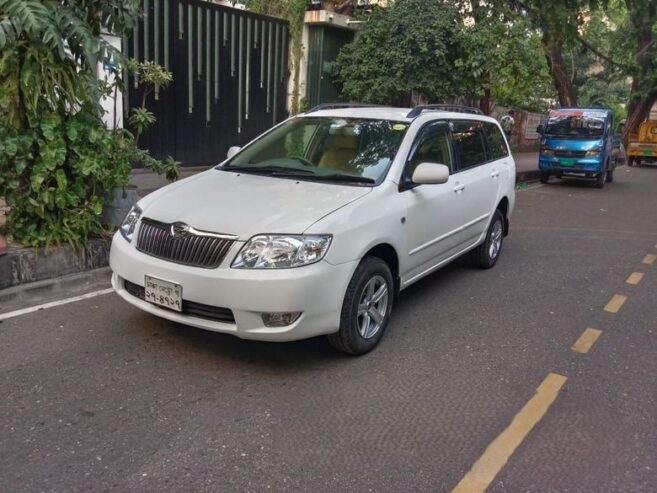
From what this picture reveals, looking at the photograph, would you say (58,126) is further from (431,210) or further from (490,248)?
(490,248)

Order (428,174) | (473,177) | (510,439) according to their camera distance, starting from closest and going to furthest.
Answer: (510,439), (428,174), (473,177)

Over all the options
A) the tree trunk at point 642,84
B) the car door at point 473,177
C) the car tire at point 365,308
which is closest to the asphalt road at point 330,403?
the car tire at point 365,308

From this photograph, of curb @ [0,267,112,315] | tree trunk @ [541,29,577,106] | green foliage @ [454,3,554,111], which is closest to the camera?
curb @ [0,267,112,315]

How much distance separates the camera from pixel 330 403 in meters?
3.74

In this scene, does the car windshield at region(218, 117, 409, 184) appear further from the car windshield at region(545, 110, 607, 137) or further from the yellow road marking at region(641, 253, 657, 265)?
the car windshield at region(545, 110, 607, 137)

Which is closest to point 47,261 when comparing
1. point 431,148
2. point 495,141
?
point 431,148

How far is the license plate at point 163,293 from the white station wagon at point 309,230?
0.03 feet

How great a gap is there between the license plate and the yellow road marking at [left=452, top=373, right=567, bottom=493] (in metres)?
1.99

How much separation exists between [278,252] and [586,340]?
105 inches

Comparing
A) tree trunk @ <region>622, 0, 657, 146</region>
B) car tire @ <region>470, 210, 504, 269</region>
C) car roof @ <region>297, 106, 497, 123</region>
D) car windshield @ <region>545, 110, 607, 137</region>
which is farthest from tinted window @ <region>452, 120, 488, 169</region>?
tree trunk @ <region>622, 0, 657, 146</region>

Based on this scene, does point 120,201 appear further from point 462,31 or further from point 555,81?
point 555,81

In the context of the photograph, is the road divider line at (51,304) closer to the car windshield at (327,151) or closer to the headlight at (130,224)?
the headlight at (130,224)

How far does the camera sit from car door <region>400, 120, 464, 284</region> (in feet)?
16.1

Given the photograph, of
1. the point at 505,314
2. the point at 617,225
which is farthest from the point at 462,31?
the point at 505,314
